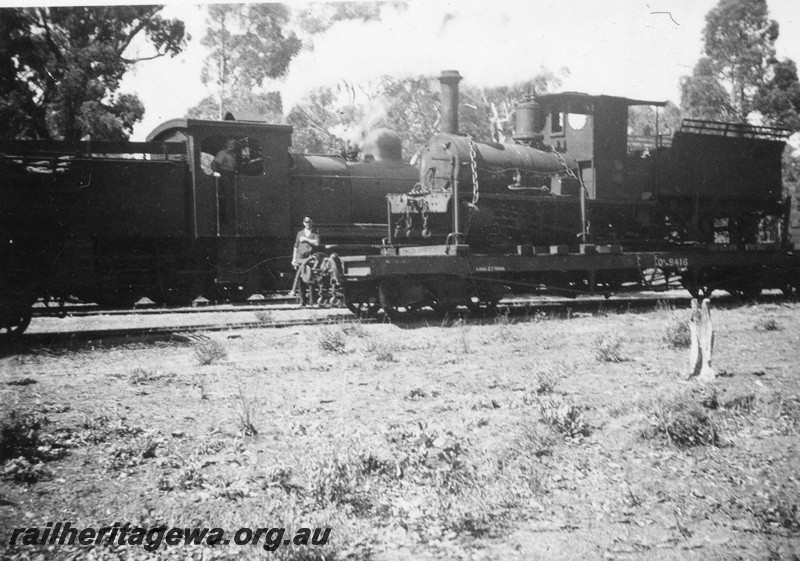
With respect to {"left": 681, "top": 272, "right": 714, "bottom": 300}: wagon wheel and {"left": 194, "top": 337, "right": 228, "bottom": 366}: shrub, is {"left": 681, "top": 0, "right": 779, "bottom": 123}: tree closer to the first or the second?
{"left": 681, "top": 272, "right": 714, "bottom": 300}: wagon wheel

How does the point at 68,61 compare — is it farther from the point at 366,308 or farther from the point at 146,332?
the point at 366,308

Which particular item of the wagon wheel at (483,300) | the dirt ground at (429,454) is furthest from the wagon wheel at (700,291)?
the dirt ground at (429,454)

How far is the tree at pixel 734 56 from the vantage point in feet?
16.9

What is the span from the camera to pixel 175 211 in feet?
36.7

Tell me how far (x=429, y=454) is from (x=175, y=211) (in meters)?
8.15

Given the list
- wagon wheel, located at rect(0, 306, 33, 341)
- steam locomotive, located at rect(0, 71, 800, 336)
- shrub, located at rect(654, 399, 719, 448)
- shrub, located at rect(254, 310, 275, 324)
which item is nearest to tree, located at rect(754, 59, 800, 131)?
steam locomotive, located at rect(0, 71, 800, 336)

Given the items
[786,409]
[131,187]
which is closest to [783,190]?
[786,409]

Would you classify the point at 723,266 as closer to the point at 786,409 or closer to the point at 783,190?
the point at 783,190

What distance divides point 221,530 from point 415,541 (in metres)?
1.06

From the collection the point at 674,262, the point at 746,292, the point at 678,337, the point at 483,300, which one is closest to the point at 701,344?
the point at 678,337

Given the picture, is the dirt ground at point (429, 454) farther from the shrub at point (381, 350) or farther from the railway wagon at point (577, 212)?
the railway wagon at point (577, 212)

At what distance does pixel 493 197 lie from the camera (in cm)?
1048

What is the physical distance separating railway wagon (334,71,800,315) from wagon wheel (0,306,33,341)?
4.29m

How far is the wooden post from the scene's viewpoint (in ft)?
17.2
